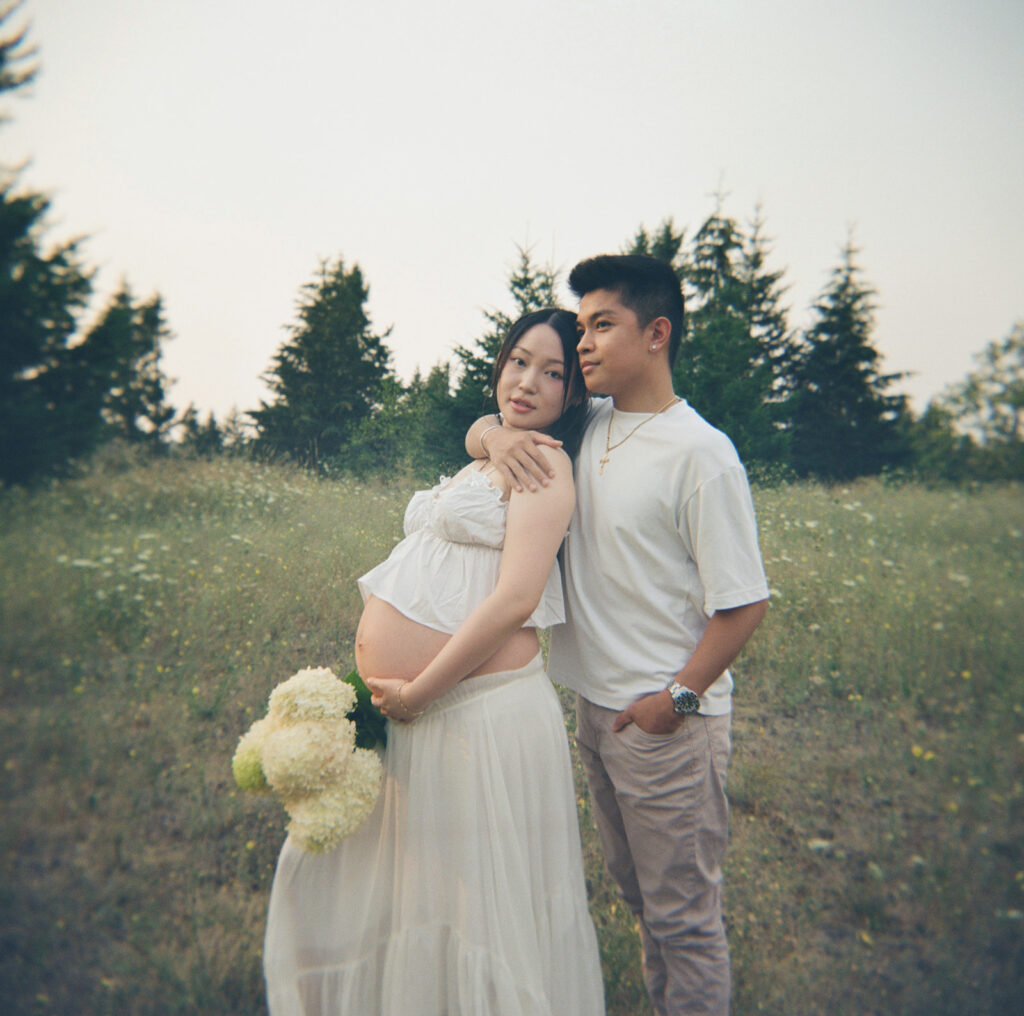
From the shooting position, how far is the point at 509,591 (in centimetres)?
147

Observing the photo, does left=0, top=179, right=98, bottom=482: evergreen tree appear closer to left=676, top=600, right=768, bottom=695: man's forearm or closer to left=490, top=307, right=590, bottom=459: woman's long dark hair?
left=490, top=307, right=590, bottom=459: woman's long dark hair

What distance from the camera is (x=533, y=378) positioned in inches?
68.7

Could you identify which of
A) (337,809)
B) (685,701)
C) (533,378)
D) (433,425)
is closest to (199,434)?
(533,378)

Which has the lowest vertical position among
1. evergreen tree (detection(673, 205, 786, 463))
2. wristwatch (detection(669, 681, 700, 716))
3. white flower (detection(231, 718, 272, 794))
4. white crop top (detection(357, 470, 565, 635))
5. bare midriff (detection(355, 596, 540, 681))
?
white flower (detection(231, 718, 272, 794))

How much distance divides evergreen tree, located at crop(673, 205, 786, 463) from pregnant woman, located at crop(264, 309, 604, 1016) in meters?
3.42

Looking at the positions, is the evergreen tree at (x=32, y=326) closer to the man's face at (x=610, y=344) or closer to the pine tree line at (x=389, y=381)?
the pine tree line at (x=389, y=381)

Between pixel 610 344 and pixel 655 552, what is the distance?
2.12 feet

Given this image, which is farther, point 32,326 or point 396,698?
point 32,326

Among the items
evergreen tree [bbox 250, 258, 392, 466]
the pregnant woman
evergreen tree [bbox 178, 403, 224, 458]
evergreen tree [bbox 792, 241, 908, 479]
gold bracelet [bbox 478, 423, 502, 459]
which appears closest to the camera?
the pregnant woman

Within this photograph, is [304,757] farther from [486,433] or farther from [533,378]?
[533,378]

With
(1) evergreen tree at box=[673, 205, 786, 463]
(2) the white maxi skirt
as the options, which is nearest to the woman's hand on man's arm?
(2) the white maxi skirt

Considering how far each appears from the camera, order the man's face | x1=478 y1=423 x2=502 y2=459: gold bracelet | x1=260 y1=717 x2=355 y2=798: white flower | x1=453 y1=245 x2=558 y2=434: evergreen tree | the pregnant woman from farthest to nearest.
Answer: x1=453 y1=245 x2=558 y2=434: evergreen tree, x1=478 y1=423 x2=502 y2=459: gold bracelet, the man's face, the pregnant woman, x1=260 y1=717 x2=355 y2=798: white flower

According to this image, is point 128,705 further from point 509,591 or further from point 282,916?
point 509,591

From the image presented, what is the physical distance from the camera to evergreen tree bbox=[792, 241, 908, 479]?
292 cm
